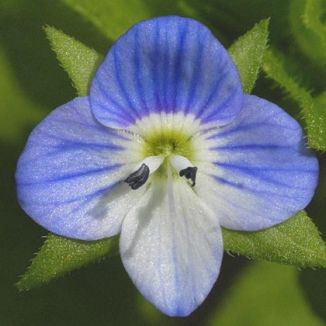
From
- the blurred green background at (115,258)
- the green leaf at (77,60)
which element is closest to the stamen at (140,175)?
the green leaf at (77,60)

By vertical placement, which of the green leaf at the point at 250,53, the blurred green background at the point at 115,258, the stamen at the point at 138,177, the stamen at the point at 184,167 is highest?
the green leaf at the point at 250,53

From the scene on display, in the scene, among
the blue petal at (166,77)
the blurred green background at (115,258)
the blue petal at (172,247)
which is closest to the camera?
the blue petal at (166,77)

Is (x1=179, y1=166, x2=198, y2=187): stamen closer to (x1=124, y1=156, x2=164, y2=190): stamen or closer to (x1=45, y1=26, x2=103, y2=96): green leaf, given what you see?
(x1=124, y1=156, x2=164, y2=190): stamen

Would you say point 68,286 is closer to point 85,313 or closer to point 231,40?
point 85,313

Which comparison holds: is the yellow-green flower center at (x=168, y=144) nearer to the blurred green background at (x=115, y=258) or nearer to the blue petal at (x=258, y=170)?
the blue petal at (x=258, y=170)

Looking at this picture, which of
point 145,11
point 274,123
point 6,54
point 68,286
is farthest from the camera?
point 68,286

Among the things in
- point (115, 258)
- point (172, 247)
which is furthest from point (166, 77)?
point (115, 258)

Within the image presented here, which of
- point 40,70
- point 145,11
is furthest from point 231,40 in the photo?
point 40,70
